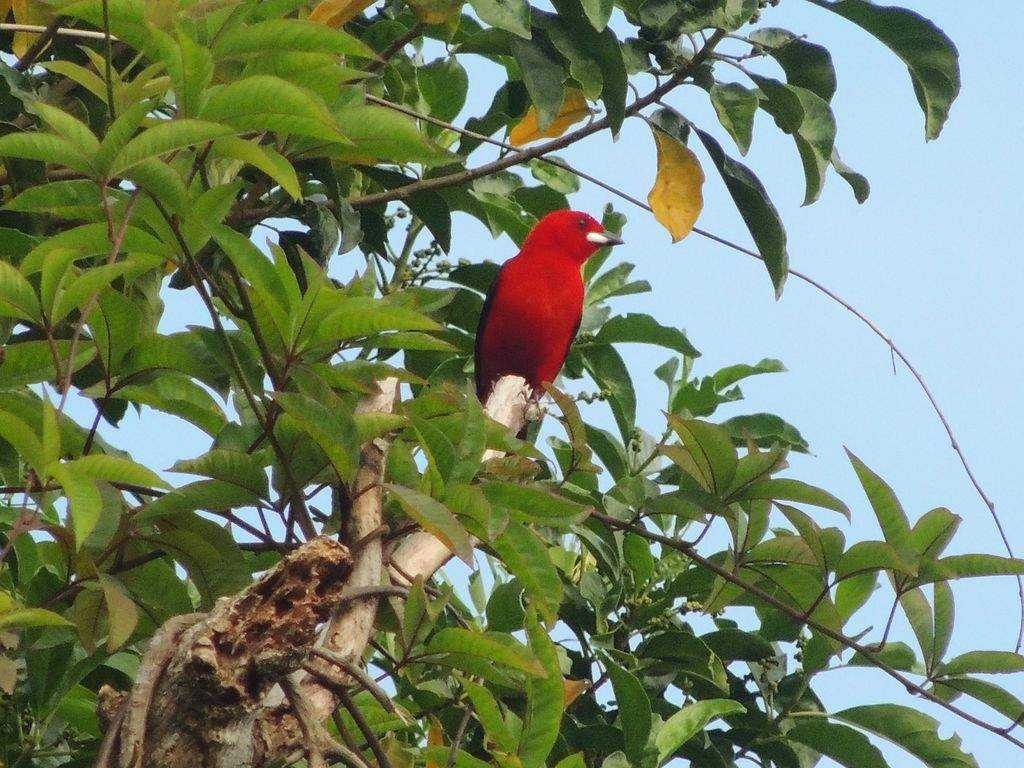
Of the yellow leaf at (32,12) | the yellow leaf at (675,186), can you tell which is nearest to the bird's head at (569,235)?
the yellow leaf at (675,186)

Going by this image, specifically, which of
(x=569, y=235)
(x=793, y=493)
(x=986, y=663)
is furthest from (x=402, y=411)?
(x=569, y=235)

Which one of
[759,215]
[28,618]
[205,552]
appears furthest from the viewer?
[759,215]

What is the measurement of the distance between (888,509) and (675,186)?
107 centimetres

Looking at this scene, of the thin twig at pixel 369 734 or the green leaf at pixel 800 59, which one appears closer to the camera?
the thin twig at pixel 369 734

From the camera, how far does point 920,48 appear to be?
301 cm

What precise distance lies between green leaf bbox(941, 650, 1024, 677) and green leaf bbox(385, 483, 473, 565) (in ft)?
4.22

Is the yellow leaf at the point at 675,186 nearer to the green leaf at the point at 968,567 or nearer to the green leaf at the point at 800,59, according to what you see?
the green leaf at the point at 800,59

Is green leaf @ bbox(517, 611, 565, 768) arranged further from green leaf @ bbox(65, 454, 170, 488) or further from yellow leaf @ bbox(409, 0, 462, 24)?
yellow leaf @ bbox(409, 0, 462, 24)

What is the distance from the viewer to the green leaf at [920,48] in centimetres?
299

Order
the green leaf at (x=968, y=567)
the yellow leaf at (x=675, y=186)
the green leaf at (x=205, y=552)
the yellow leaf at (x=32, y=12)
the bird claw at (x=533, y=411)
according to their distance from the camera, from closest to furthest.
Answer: the green leaf at (x=205, y=552), the green leaf at (x=968, y=567), the yellow leaf at (x=32, y=12), the yellow leaf at (x=675, y=186), the bird claw at (x=533, y=411)

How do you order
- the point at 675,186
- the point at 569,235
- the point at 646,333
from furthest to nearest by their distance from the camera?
the point at 569,235
the point at 646,333
the point at 675,186

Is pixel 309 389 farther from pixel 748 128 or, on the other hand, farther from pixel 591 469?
pixel 748 128

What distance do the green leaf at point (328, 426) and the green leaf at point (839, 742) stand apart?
167 centimetres

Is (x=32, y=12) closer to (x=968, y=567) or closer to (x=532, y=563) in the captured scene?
(x=532, y=563)
